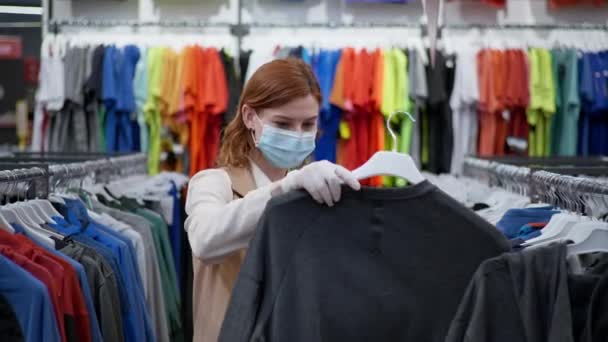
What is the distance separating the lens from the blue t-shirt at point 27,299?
5.90 feet

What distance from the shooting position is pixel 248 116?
2.05 metres

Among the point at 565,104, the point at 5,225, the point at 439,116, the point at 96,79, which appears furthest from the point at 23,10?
the point at 5,225

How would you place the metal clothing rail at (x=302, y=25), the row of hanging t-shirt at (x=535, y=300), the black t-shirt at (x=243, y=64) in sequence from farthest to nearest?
the metal clothing rail at (x=302, y=25), the black t-shirt at (x=243, y=64), the row of hanging t-shirt at (x=535, y=300)

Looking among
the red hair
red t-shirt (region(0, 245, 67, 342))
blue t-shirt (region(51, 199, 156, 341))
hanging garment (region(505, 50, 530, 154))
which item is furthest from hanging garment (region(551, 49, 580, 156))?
red t-shirt (region(0, 245, 67, 342))

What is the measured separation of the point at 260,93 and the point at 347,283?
22.8 inches

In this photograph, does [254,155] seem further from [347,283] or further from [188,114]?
[188,114]

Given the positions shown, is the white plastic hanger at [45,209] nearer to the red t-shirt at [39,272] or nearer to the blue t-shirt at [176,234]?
the red t-shirt at [39,272]

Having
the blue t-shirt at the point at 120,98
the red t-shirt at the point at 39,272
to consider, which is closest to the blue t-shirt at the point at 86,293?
the red t-shirt at the point at 39,272

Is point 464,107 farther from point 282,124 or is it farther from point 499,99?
point 282,124

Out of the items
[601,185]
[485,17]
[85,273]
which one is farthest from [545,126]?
[85,273]

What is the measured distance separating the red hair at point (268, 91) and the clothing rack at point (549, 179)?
2.38ft

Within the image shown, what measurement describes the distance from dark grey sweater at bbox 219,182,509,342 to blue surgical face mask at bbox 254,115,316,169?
0.39m

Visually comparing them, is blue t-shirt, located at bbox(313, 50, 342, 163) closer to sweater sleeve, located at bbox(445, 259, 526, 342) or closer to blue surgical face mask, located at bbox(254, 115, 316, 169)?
blue surgical face mask, located at bbox(254, 115, 316, 169)

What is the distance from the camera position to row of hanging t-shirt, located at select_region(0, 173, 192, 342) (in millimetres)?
1817
